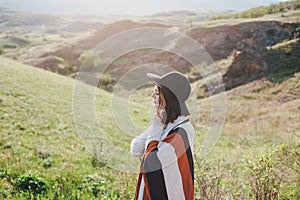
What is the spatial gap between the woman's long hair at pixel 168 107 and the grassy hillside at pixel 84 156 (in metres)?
1.84

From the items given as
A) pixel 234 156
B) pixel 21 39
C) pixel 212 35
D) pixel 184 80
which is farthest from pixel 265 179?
pixel 21 39

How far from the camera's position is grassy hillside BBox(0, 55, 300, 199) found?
4.89 meters

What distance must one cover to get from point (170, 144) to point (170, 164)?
22cm

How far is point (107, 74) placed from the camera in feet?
129

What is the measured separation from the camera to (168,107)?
10.2 feet

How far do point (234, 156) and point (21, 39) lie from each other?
15377 cm

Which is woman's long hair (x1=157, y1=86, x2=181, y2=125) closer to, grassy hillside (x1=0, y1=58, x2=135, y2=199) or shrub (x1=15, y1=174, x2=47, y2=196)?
grassy hillside (x1=0, y1=58, x2=135, y2=199)

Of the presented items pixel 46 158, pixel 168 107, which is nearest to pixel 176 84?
pixel 168 107

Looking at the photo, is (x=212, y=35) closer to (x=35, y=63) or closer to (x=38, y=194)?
(x=35, y=63)

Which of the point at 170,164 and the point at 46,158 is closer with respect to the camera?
the point at 170,164

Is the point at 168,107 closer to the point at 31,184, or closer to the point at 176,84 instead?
the point at 176,84

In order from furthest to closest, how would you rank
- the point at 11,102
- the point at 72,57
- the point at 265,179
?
the point at 72,57 < the point at 11,102 < the point at 265,179

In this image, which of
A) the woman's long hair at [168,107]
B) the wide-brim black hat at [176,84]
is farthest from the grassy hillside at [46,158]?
the wide-brim black hat at [176,84]

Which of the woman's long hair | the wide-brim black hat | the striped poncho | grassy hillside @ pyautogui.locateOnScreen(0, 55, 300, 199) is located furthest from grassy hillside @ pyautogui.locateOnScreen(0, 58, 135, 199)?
the wide-brim black hat
